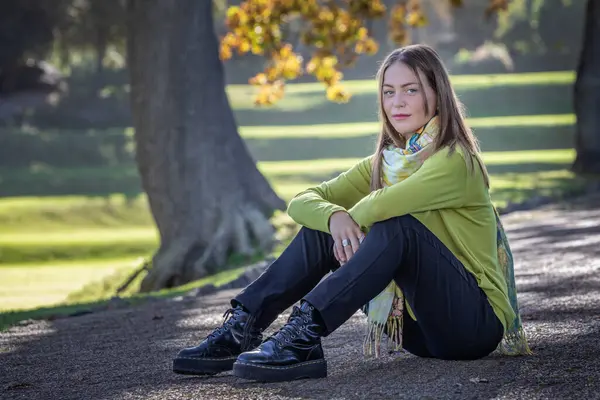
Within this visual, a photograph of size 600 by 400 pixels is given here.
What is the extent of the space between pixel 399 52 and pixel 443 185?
1.79 feet

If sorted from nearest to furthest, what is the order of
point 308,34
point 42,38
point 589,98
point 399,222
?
1. point 399,222
2. point 308,34
3. point 589,98
4. point 42,38

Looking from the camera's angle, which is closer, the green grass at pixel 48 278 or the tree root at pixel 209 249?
the tree root at pixel 209 249

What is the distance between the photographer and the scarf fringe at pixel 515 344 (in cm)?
388

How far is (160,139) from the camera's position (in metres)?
11.4

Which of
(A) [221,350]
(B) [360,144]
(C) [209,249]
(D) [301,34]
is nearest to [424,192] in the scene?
(A) [221,350]

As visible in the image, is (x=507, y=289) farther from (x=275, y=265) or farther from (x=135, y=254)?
(x=135, y=254)

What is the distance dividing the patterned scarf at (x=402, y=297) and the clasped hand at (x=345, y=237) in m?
0.18

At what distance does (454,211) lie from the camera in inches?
148

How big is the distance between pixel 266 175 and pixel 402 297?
17.9 m

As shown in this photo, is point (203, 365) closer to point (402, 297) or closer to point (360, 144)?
point (402, 297)

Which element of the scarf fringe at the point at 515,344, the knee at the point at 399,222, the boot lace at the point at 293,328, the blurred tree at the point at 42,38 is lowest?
the scarf fringe at the point at 515,344

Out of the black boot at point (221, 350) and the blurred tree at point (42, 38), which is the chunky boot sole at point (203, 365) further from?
the blurred tree at point (42, 38)

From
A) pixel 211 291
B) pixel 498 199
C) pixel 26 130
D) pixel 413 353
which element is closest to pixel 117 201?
pixel 498 199

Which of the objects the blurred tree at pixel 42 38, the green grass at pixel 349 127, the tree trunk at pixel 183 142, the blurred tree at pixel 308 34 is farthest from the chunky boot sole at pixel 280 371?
the blurred tree at pixel 42 38
